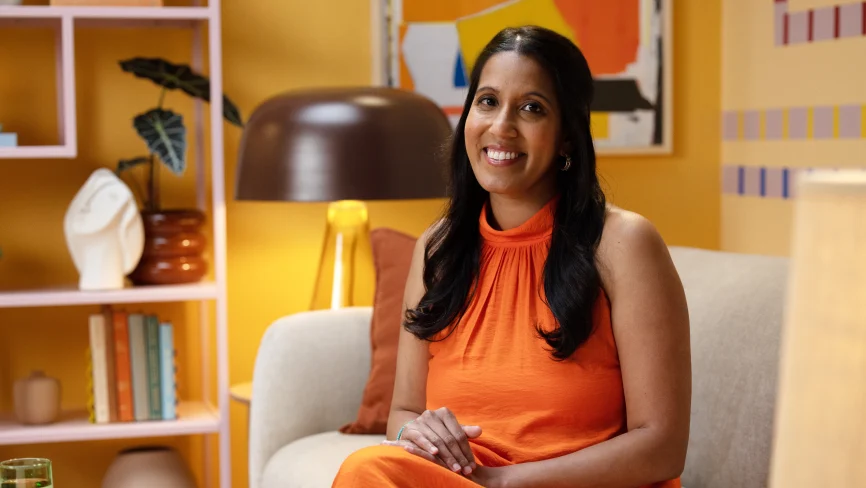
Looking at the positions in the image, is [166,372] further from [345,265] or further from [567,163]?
[567,163]

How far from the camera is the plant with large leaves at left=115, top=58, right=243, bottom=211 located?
113 inches

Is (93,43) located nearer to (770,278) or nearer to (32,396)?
Answer: (32,396)

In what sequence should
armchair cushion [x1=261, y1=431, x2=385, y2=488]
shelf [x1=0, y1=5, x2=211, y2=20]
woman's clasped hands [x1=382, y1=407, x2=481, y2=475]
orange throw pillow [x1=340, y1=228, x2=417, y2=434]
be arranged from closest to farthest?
woman's clasped hands [x1=382, y1=407, x2=481, y2=475] → armchair cushion [x1=261, y1=431, x2=385, y2=488] → orange throw pillow [x1=340, y1=228, x2=417, y2=434] → shelf [x1=0, y1=5, x2=211, y2=20]

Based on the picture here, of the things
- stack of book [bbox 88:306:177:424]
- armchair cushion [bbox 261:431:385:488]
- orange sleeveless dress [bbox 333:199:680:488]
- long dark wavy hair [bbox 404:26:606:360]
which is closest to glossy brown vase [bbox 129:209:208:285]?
stack of book [bbox 88:306:177:424]

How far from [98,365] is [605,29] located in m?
1.89

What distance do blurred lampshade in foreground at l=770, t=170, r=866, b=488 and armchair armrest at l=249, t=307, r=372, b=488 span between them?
212 cm

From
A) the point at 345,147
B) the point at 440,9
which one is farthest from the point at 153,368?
the point at 440,9

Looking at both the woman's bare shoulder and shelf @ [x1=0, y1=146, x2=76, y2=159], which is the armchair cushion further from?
shelf @ [x1=0, y1=146, x2=76, y2=159]

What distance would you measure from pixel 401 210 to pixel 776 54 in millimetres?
1250

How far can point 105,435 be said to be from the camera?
9.57 feet

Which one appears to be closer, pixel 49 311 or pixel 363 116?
pixel 363 116

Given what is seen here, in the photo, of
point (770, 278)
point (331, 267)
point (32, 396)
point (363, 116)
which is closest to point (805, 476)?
point (770, 278)

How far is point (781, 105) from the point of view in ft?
11.0

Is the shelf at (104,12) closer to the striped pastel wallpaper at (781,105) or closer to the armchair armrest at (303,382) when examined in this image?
the armchair armrest at (303,382)
